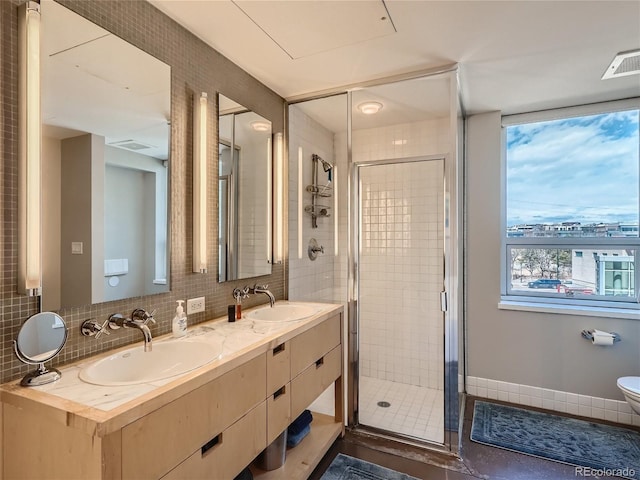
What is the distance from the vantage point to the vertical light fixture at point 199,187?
1.80 meters

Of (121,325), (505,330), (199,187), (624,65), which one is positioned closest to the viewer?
(121,325)

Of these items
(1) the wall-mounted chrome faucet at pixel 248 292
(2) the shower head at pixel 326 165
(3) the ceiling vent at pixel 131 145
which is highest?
(2) the shower head at pixel 326 165

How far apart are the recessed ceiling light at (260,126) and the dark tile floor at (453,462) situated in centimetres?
214

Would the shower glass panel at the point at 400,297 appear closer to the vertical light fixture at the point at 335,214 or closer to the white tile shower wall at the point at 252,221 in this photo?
the vertical light fixture at the point at 335,214

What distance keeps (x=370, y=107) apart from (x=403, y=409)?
2.24 metres

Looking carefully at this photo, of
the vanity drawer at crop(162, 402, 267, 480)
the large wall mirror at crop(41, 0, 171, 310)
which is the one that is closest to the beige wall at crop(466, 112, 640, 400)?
the vanity drawer at crop(162, 402, 267, 480)

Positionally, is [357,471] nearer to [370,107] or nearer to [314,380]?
[314,380]

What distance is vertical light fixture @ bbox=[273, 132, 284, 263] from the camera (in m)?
2.51

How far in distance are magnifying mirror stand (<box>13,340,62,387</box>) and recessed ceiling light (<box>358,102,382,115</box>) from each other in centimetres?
228

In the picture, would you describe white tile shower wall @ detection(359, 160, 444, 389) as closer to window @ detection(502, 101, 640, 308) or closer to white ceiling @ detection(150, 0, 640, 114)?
white ceiling @ detection(150, 0, 640, 114)

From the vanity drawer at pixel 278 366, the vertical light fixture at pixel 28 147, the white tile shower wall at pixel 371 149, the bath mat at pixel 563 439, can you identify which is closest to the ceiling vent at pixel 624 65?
the white tile shower wall at pixel 371 149

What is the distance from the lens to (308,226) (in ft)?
8.90

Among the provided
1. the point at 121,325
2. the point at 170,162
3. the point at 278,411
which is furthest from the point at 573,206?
the point at 121,325

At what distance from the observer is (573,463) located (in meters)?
2.03
